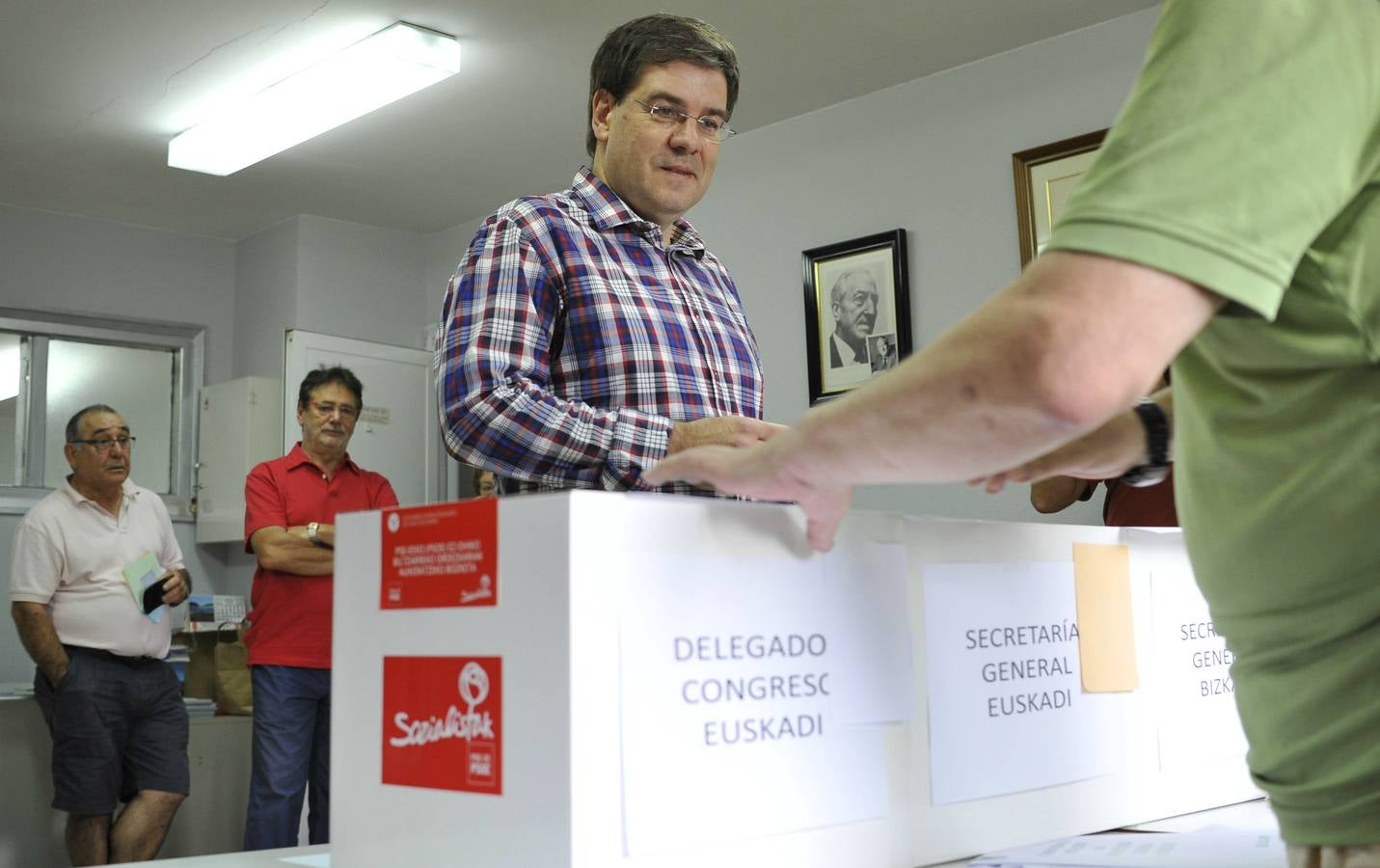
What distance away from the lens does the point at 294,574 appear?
3.53m

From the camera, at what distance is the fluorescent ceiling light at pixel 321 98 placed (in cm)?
359

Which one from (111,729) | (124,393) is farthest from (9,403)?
(111,729)

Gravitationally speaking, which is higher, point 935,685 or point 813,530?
point 813,530

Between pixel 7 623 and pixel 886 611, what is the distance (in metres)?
4.93

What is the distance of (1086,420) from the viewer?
54 cm

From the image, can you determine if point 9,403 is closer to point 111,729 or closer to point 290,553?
point 111,729

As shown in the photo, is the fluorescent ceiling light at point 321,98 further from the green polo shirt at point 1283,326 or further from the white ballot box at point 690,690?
the green polo shirt at point 1283,326

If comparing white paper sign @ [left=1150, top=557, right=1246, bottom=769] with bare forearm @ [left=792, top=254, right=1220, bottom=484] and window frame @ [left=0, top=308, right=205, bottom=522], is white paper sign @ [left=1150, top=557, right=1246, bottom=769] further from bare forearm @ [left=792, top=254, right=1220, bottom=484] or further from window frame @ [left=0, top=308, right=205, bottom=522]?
window frame @ [left=0, top=308, right=205, bottom=522]

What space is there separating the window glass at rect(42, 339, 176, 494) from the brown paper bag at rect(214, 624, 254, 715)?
1.26m

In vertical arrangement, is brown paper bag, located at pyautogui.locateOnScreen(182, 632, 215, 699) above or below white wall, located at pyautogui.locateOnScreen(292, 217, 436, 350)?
below

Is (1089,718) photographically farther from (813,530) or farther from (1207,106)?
(1207,106)

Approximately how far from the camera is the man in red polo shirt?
134 inches

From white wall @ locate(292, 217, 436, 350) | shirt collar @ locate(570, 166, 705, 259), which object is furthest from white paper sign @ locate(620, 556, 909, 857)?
white wall @ locate(292, 217, 436, 350)

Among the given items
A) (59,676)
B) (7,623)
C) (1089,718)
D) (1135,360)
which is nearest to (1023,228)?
(1089,718)
